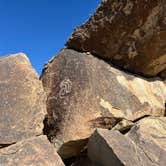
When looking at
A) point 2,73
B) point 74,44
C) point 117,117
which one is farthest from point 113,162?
point 74,44

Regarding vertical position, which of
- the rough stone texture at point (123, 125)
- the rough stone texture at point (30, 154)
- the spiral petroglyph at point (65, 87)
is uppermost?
the spiral petroglyph at point (65, 87)

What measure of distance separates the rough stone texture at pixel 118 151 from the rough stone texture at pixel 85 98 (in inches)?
16.3

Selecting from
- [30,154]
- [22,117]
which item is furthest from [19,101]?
[30,154]

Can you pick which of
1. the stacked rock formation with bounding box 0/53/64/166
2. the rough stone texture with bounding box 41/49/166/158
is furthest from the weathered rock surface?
the stacked rock formation with bounding box 0/53/64/166

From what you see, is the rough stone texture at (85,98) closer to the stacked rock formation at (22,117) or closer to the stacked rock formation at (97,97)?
the stacked rock formation at (97,97)

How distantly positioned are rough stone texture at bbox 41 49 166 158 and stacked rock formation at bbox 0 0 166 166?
1 centimetres

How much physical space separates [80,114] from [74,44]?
1367 millimetres

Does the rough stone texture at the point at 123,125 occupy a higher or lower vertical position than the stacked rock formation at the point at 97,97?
lower

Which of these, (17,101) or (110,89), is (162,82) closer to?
(110,89)

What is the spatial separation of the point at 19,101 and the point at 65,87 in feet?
2.68

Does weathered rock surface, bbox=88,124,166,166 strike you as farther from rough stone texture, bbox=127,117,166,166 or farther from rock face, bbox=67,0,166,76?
rock face, bbox=67,0,166,76

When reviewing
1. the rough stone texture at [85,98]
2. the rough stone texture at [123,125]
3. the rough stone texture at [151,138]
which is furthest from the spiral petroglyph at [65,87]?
the rough stone texture at [151,138]

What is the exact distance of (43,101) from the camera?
453 centimetres

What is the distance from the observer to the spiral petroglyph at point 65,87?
4.84 metres
